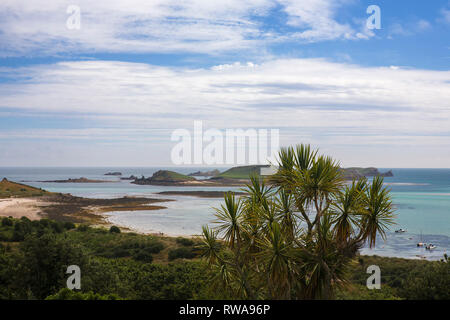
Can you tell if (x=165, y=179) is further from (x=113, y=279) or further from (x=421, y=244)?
(x=113, y=279)

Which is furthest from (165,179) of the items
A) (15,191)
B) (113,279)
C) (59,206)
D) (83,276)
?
(83,276)

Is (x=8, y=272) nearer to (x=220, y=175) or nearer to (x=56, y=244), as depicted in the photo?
(x=56, y=244)

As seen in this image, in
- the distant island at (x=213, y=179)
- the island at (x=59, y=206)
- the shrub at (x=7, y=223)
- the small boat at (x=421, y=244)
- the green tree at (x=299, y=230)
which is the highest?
the green tree at (x=299, y=230)

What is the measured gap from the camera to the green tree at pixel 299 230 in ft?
27.8

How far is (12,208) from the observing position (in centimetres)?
5584

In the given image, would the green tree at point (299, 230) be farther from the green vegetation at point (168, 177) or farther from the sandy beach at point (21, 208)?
the green vegetation at point (168, 177)

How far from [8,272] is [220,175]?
375 ft

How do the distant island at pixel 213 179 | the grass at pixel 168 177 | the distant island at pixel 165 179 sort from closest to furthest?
1. the distant island at pixel 213 179
2. the distant island at pixel 165 179
3. the grass at pixel 168 177

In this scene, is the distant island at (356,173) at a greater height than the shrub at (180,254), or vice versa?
the distant island at (356,173)

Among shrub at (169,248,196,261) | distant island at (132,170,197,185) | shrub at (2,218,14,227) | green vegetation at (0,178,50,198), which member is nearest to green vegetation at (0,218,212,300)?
shrub at (169,248,196,261)

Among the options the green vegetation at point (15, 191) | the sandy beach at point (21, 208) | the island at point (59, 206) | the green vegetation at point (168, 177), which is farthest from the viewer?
the green vegetation at point (168, 177)

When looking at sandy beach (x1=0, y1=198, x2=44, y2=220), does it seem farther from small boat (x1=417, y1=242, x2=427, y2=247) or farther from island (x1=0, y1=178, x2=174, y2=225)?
small boat (x1=417, y1=242, x2=427, y2=247)

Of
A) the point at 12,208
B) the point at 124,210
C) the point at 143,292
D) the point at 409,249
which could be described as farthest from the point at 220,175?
the point at 143,292

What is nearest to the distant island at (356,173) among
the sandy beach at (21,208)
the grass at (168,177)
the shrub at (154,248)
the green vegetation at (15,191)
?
the shrub at (154,248)
